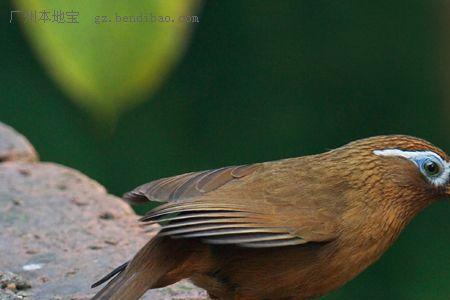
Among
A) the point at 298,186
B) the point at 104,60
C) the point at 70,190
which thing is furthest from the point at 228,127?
the point at 104,60

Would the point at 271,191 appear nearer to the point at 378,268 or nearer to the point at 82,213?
the point at 82,213

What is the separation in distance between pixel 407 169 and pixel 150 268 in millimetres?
1235

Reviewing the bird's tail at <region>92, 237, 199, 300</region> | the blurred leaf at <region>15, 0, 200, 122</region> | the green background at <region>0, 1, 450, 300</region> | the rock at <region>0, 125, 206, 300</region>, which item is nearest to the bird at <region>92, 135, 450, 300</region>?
the bird's tail at <region>92, 237, 199, 300</region>

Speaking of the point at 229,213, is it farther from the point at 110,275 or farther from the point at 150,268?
the point at 110,275

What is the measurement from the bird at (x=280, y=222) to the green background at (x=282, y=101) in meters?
3.11

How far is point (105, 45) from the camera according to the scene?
3.60 m

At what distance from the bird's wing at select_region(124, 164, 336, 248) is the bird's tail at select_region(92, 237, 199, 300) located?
11cm

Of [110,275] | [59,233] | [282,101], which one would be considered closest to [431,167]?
[110,275]

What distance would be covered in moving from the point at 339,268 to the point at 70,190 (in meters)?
1.90

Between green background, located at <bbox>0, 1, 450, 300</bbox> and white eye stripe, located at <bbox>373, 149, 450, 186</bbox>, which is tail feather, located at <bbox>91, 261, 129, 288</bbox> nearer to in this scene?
white eye stripe, located at <bbox>373, 149, 450, 186</bbox>

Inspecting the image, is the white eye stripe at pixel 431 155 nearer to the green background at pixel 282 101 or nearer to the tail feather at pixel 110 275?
the tail feather at pixel 110 275

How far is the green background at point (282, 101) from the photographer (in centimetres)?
752

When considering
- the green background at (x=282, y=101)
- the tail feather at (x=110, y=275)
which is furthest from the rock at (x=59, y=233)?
the green background at (x=282, y=101)

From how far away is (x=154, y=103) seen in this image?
25.3 feet
